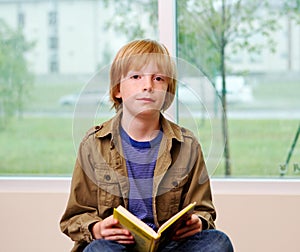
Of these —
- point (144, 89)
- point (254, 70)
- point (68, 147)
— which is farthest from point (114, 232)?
point (254, 70)

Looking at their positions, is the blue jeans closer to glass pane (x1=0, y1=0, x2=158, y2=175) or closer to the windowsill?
the windowsill

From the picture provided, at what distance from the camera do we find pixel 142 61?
1.63 meters

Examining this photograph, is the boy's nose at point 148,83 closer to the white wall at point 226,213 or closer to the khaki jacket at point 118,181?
the khaki jacket at point 118,181

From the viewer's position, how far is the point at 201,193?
1.68 meters

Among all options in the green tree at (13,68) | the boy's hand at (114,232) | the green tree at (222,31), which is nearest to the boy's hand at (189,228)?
the boy's hand at (114,232)

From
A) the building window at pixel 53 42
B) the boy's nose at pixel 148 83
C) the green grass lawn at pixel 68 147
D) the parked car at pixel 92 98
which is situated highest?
the building window at pixel 53 42

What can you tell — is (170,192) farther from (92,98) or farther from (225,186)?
(225,186)

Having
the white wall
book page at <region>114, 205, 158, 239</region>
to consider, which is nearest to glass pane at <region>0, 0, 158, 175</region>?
the white wall

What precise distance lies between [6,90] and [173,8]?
83cm

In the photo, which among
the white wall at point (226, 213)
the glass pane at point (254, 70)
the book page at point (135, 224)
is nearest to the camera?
the book page at point (135, 224)

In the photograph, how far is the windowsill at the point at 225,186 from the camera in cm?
239

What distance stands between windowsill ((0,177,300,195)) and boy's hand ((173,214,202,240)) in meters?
0.80

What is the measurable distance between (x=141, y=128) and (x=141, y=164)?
0.35ft

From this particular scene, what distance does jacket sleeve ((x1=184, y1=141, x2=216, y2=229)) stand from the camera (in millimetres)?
1676
